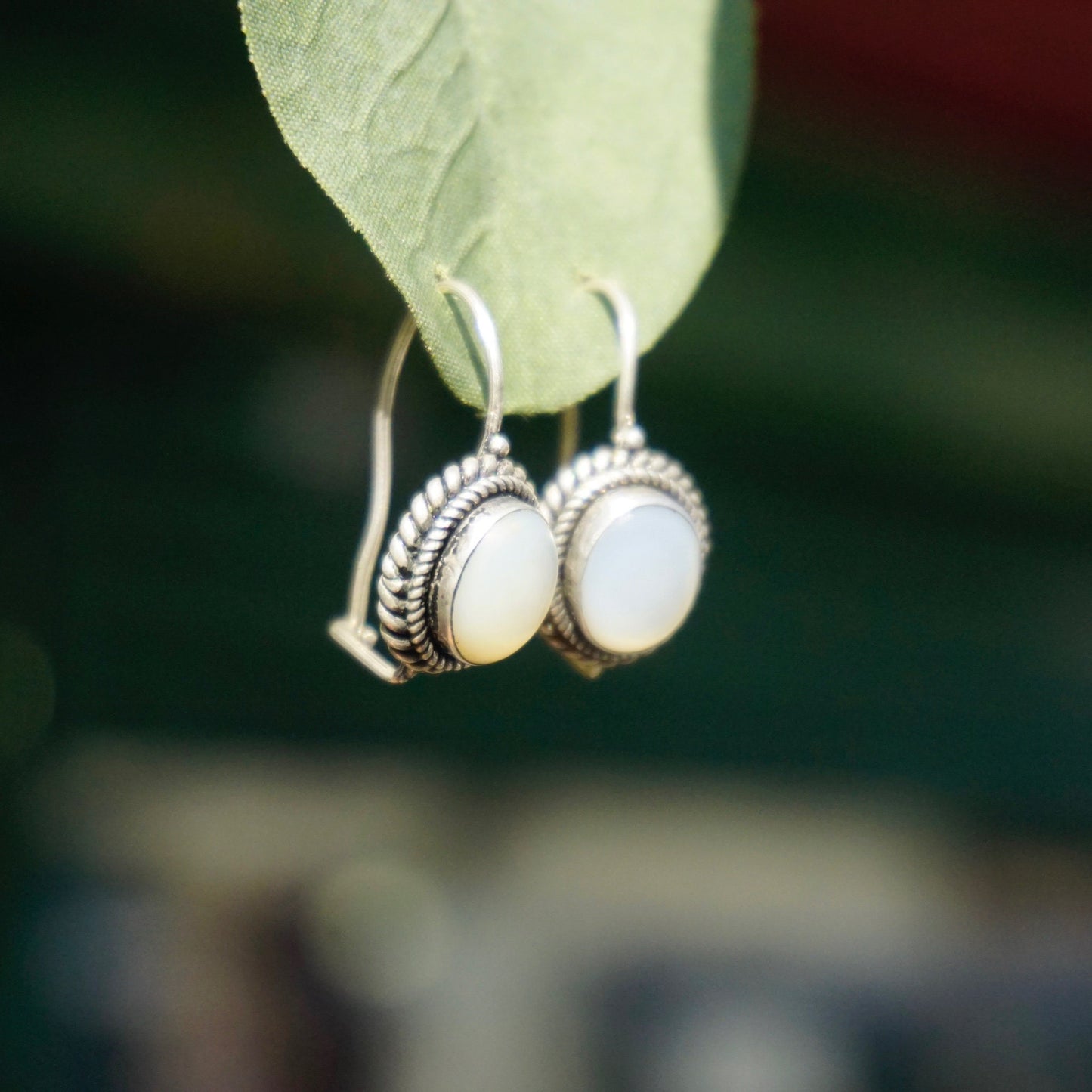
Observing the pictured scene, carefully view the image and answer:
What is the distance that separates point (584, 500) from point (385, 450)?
0.24ft

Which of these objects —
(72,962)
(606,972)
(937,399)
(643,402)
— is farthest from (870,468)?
(72,962)

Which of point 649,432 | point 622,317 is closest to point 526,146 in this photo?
point 622,317

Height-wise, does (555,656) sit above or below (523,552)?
above

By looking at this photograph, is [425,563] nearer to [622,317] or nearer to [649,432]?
[622,317]

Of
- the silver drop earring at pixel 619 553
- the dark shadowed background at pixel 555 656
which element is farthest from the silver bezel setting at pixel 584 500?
the dark shadowed background at pixel 555 656

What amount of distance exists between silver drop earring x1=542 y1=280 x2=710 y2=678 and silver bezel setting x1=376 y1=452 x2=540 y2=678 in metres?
0.05

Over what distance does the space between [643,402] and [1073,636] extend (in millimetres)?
780

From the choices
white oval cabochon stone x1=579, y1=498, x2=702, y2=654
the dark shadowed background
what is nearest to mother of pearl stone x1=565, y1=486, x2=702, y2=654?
white oval cabochon stone x1=579, y1=498, x2=702, y2=654

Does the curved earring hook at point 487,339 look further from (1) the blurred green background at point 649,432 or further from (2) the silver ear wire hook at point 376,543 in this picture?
(1) the blurred green background at point 649,432

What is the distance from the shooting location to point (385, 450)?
1.35ft

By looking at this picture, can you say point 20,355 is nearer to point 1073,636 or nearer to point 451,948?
point 451,948

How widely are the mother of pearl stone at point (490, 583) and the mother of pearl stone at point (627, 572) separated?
0.04m

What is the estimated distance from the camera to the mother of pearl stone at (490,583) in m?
0.34

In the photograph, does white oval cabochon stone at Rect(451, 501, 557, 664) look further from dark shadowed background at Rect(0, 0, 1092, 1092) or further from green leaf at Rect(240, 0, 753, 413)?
dark shadowed background at Rect(0, 0, 1092, 1092)
